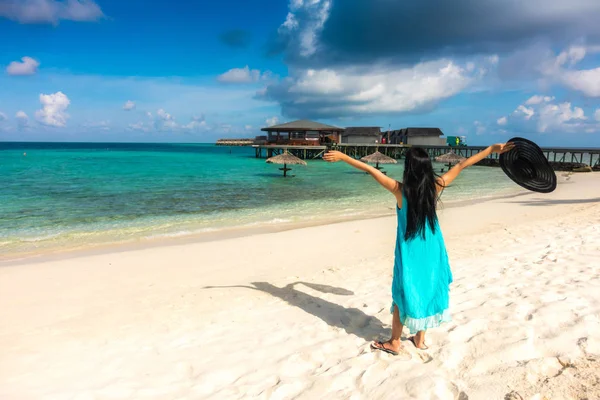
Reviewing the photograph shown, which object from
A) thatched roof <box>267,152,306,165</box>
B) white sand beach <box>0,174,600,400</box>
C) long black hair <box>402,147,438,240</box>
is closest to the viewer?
white sand beach <box>0,174,600,400</box>

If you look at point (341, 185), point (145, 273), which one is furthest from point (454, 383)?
point (341, 185)

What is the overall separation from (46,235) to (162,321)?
310 inches

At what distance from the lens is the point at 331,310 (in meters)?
4.25

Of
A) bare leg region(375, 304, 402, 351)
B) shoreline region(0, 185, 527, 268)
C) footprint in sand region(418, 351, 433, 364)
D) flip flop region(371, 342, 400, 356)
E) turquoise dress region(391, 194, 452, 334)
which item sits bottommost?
shoreline region(0, 185, 527, 268)

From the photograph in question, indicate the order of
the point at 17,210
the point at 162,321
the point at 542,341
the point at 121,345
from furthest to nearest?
the point at 17,210, the point at 162,321, the point at 121,345, the point at 542,341

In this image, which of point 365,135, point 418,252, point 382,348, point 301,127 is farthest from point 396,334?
point 365,135

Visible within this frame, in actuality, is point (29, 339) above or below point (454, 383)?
below

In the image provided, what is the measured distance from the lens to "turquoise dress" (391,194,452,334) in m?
2.94

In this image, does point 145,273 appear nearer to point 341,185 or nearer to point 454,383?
point 454,383

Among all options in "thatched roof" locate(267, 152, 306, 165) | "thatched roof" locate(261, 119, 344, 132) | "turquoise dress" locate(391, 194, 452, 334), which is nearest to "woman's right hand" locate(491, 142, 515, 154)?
"turquoise dress" locate(391, 194, 452, 334)

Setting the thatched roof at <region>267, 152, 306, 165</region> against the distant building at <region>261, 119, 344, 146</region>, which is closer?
the thatched roof at <region>267, 152, 306, 165</region>

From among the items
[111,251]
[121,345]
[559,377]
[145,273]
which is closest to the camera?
[559,377]

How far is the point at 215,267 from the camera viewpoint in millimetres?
6777

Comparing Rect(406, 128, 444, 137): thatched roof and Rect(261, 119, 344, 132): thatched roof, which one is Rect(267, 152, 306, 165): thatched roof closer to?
Rect(261, 119, 344, 132): thatched roof
